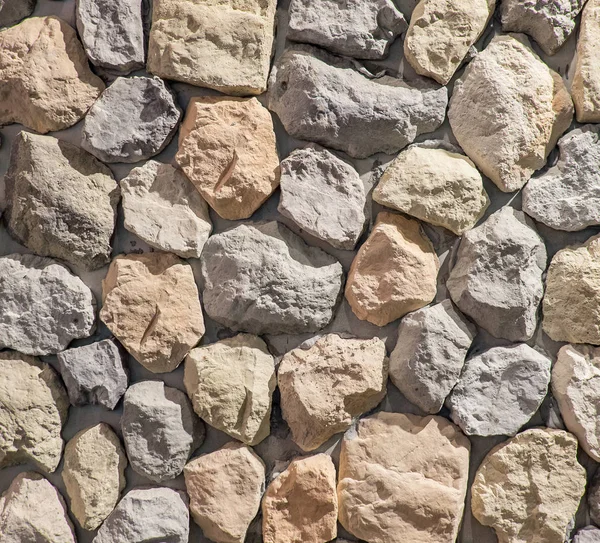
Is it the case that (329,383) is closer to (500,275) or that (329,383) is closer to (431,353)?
(431,353)

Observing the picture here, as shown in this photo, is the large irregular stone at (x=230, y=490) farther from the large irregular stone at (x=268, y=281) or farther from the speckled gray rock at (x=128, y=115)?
the speckled gray rock at (x=128, y=115)

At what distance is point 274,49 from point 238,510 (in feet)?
2.69

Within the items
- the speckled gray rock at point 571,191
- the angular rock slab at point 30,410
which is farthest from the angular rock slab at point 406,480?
the angular rock slab at point 30,410

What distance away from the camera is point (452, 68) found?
3.42ft

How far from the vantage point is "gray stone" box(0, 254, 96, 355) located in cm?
106

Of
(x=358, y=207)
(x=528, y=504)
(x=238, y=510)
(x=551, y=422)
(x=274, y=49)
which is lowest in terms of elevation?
(x=238, y=510)

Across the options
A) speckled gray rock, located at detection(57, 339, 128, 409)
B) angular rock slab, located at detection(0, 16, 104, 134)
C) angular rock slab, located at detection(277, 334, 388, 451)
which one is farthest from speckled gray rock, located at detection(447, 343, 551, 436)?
angular rock slab, located at detection(0, 16, 104, 134)

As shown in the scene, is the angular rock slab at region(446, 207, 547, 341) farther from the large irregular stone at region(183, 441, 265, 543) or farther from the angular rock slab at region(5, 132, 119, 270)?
the angular rock slab at region(5, 132, 119, 270)

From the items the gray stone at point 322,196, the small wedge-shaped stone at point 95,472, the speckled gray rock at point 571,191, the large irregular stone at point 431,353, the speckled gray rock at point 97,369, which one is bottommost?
the small wedge-shaped stone at point 95,472

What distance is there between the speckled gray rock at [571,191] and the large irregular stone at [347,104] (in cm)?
22

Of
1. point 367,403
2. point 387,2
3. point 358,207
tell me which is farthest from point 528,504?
point 387,2

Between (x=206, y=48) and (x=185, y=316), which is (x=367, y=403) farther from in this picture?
(x=206, y=48)

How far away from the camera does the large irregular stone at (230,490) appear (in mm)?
1061

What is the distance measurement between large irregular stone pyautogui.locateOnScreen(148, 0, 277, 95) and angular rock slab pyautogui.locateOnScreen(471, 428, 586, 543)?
79 centimetres
